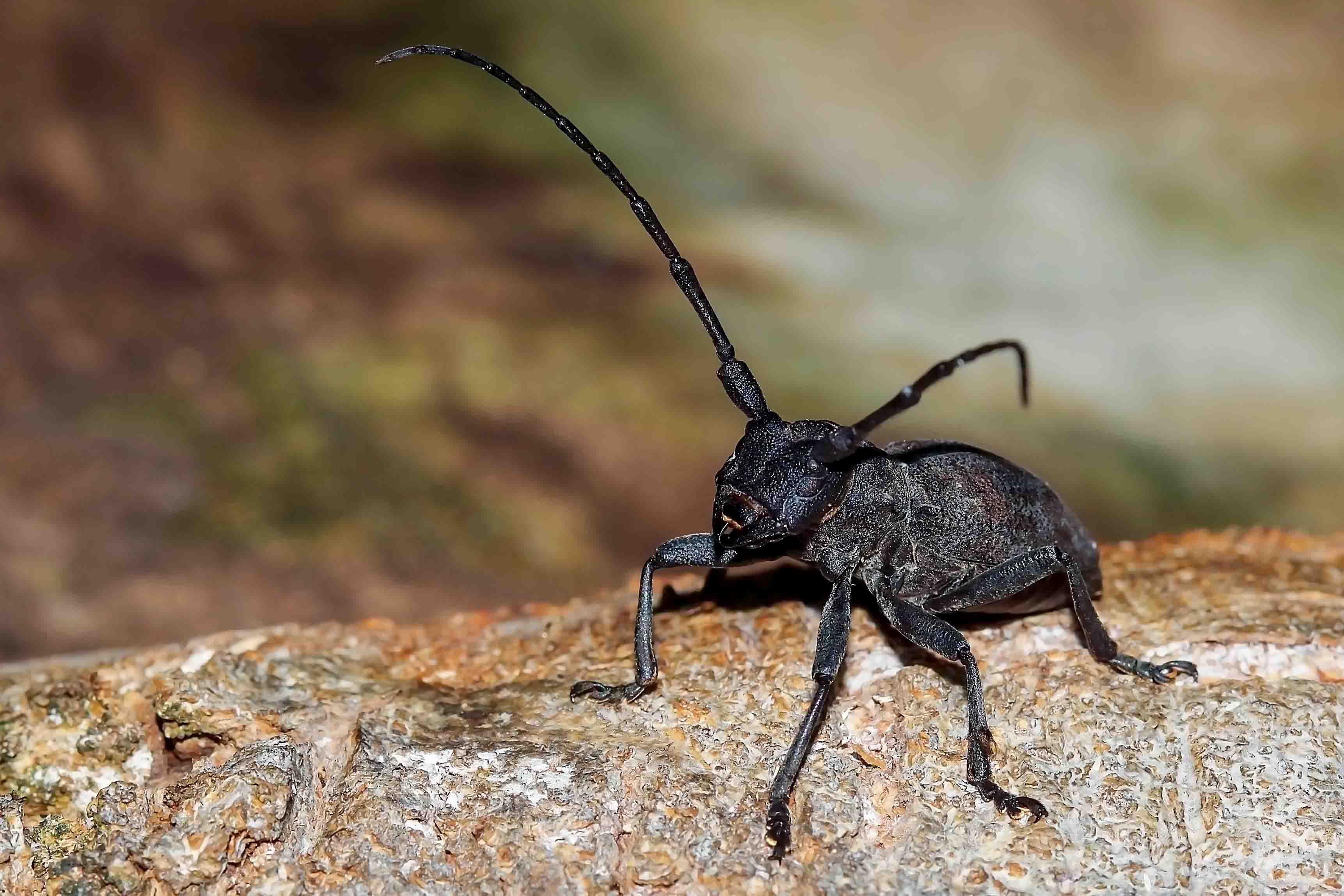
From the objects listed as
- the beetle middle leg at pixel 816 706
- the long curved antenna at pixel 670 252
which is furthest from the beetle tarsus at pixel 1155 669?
the long curved antenna at pixel 670 252

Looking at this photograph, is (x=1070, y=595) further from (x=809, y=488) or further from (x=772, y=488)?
(x=772, y=488)

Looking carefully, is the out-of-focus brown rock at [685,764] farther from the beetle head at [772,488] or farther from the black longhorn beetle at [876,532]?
the beetle head at [772,488]

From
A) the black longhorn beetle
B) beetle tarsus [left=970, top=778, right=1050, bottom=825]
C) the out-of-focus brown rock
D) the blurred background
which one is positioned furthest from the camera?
the blurred background

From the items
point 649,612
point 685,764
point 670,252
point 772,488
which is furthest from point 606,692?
point 670,252

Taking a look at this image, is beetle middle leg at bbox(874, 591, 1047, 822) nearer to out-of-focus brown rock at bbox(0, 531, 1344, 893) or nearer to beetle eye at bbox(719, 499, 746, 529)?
out-of-focus brown rock at bbox(0, 531, 1344, 893)

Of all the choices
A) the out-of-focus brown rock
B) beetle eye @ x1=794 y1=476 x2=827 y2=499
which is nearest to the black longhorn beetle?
beetle eye @ x1=794 y1=476 x2=827 y2=499

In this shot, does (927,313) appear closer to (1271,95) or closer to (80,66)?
(1271,95)

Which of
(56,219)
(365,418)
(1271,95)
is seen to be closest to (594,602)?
(365,418)
